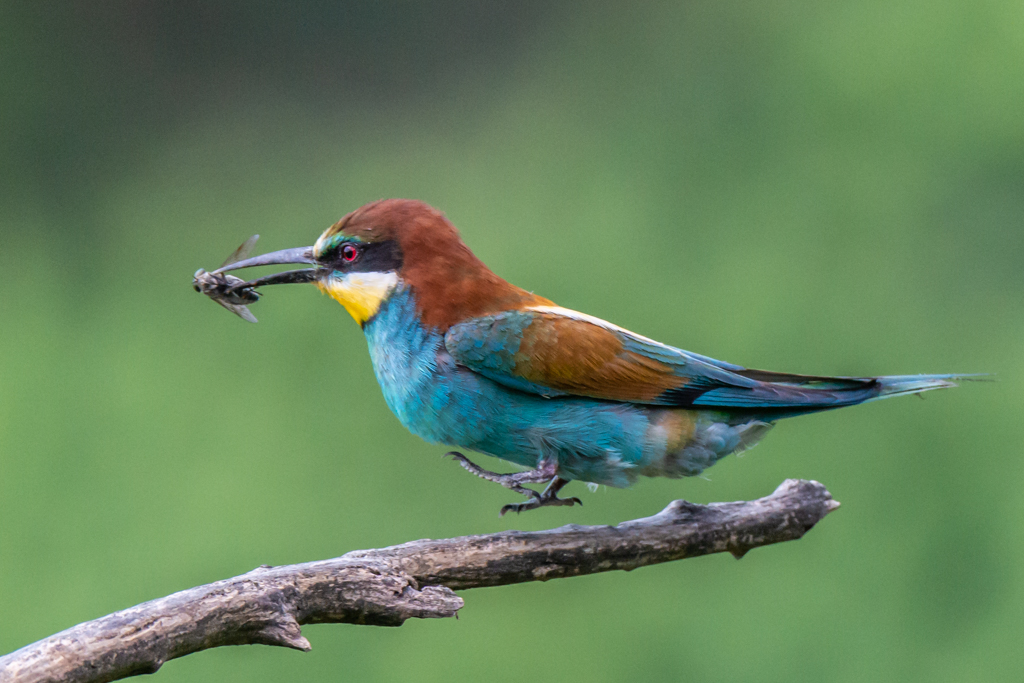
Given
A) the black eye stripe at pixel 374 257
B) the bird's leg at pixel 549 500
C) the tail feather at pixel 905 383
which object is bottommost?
the bird's leg at pixel 549 500

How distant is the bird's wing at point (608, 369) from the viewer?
5.21 ft

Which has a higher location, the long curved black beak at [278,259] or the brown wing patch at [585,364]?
the long curved black beak at [278,259]

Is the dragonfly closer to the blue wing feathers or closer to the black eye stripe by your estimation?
the black eye stripe

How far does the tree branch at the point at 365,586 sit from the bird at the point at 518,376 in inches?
3.8

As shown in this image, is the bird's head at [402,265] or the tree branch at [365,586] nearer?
the tree branch at [365,586]

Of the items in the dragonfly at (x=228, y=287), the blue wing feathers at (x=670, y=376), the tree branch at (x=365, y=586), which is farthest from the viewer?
the dragonfly at (x=228, y=287)

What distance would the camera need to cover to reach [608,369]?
1.63 meters

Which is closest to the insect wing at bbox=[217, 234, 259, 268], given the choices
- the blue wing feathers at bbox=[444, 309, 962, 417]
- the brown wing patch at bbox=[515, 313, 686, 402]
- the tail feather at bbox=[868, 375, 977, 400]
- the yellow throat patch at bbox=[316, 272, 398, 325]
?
the yellow throat patch at bbox=[316, 272, 398, 325]

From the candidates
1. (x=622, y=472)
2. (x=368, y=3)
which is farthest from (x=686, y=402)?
(x=368, y=3)

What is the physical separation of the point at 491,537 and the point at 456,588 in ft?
0.28

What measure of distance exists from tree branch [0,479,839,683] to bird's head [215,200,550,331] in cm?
35

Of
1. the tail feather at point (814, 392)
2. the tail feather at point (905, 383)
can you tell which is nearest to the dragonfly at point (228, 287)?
the tail feather at point (814, 392)

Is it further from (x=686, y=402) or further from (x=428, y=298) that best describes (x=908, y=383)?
(x=428, y=298)

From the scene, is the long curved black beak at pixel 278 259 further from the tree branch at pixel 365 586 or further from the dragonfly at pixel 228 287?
the tree branch at pixel 365 586
